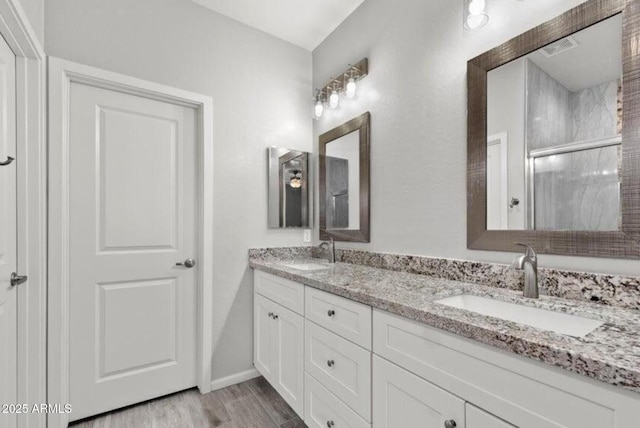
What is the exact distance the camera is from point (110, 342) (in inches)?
71.4

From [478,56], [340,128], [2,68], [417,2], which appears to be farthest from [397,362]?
[2,68]

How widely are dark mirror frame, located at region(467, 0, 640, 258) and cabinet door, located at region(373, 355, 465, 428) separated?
68cm

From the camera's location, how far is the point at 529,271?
1083 millimetres

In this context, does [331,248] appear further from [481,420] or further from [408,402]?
[481,420]

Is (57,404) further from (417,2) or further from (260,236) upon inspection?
(417,2)

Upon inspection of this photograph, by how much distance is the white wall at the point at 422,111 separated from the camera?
4.37 feet

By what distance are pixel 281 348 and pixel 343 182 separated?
1.17 metres

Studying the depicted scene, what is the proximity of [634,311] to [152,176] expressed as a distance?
233cm

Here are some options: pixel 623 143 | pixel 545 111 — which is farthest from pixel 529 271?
pixel 545 111

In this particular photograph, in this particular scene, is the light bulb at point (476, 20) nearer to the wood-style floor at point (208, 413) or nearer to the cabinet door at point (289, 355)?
the cabinet door at point (289, 355)

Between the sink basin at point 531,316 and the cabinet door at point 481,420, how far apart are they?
321 mm

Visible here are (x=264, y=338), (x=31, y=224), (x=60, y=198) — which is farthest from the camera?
(x=264, y=338)

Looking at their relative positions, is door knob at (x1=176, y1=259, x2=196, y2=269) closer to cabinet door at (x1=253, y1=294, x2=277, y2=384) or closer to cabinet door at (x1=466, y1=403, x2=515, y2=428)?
cabinet door at (x1=253, y1=294, x2=277, y2=384)

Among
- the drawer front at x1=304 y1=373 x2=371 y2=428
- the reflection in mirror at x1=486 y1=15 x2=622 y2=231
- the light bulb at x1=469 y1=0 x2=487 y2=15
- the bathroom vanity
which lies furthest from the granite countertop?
the light bulb at x1=469 y1=0 x2=487 y2=15
